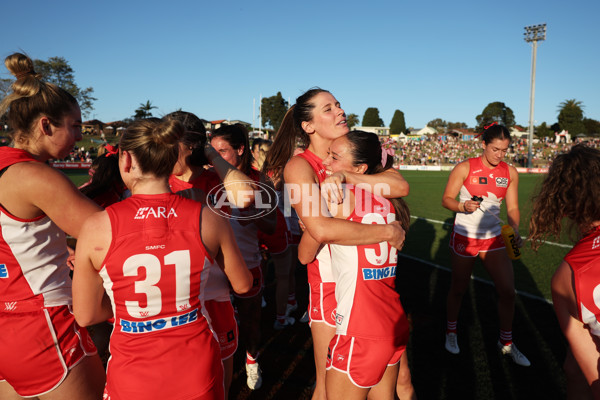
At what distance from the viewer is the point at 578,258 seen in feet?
5.89

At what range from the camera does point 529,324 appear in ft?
16.5

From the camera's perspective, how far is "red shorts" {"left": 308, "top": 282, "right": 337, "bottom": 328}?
2744 mm

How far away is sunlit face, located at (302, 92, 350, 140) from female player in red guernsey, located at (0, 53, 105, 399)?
1.69 meters

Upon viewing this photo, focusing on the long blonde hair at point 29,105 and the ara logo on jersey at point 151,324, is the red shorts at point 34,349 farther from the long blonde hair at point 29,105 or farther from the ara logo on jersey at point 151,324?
the long blonde hair at point 29,105

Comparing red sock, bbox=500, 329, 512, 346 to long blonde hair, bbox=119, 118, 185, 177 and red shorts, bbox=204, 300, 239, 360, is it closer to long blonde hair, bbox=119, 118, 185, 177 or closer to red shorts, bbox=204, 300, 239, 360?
red shorts, bbox=204, 300, 239, 360

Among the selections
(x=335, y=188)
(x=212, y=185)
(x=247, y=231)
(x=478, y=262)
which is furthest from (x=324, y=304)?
(x=478, y=262)

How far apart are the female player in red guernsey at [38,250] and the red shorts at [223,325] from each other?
77 centimetres

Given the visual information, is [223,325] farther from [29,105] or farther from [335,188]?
[29,105]

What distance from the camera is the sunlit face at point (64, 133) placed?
2105 millimetres

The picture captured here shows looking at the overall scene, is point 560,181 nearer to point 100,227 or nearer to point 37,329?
point 100,227

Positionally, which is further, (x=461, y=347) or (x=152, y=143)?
(x=461, y=347)

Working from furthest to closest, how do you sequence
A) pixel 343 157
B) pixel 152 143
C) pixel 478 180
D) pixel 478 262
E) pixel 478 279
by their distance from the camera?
pixel 478 262, pixel 478 279, pixel 478 180, pixel 343 157, pixel 152 143

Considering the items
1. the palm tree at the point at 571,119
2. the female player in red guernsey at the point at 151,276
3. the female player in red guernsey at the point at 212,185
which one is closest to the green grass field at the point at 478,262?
the female player in red guernsey at the point at 212,185

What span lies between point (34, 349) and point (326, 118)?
243 cm
